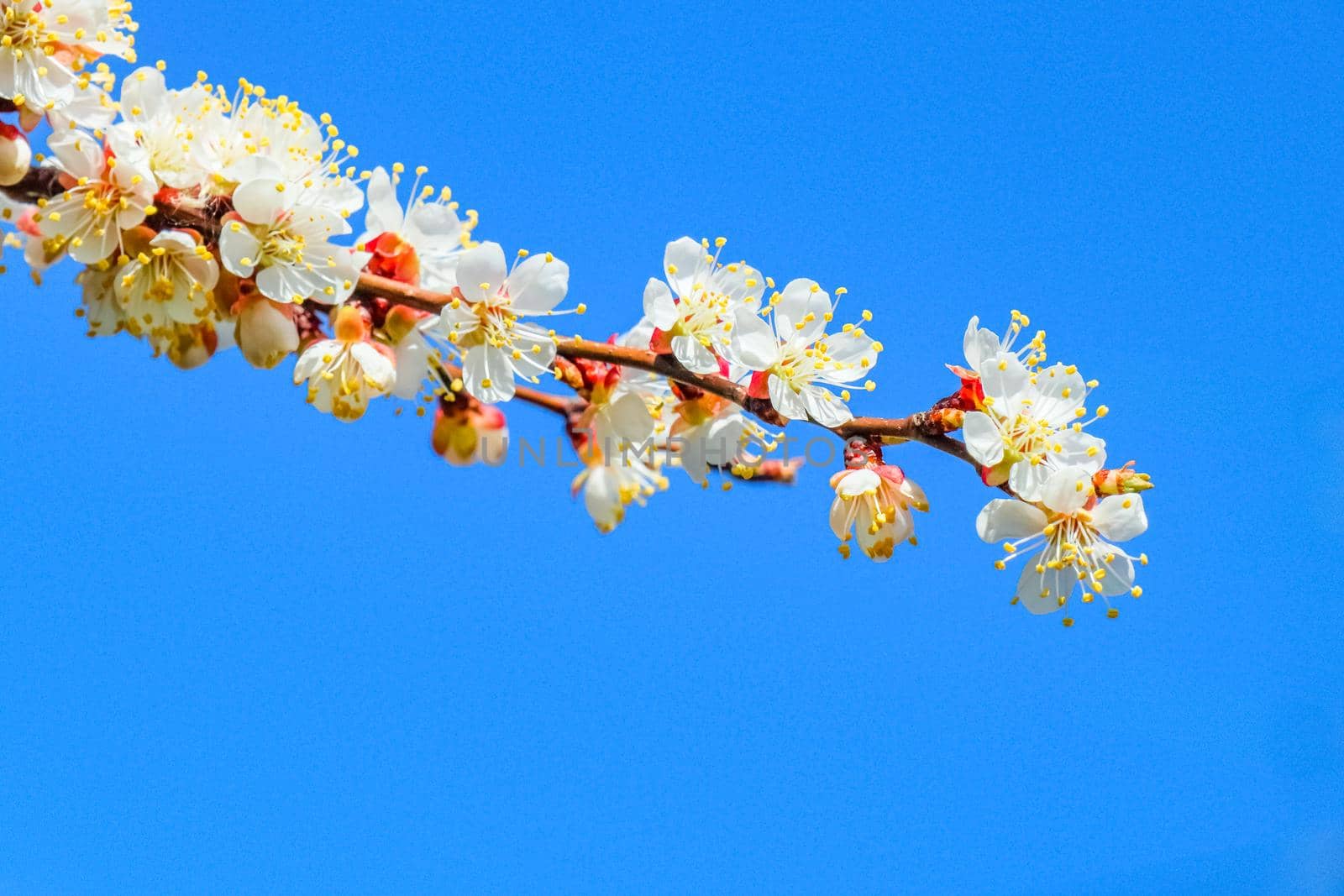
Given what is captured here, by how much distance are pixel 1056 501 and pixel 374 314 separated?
102 cm

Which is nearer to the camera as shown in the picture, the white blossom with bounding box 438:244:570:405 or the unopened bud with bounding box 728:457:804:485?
the white blossom with bounding box 438:244:570:405

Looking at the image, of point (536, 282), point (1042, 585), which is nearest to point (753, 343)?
point (536, 282)

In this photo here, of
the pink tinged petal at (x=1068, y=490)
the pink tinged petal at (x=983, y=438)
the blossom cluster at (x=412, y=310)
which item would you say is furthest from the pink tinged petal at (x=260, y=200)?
the pink tinged petal at (x=1068, y=490)

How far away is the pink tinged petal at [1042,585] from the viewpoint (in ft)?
5.12

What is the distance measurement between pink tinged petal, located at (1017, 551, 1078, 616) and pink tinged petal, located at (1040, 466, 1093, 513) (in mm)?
89

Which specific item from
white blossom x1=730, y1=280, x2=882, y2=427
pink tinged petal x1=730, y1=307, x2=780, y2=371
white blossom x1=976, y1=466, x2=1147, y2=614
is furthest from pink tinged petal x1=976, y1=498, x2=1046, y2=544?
pink tinged petal x1=730, y1=307, x2=780, y2=371

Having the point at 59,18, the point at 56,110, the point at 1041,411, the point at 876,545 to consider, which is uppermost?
the point at 59,18

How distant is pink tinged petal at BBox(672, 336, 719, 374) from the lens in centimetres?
158

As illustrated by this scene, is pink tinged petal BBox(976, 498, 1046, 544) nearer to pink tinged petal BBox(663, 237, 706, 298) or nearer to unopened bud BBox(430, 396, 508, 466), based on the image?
pink tinged petal BBox(663, 237, 706, 298)

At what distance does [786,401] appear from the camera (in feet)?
5.16

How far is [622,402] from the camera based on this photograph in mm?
1688

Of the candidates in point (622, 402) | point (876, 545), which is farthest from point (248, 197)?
point (876, 545)

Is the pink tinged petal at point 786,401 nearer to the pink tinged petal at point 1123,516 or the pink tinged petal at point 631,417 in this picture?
the pink tinged petal at point 631,417

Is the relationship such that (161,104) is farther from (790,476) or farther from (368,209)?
(790,476)
